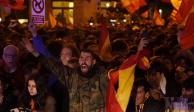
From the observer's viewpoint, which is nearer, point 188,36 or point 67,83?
point 67,83

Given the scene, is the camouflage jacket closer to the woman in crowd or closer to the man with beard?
the man with beard

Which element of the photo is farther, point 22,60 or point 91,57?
point 22,60

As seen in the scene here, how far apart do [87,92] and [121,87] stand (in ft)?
1.25

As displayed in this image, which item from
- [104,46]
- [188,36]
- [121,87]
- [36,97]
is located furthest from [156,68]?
[104,46]

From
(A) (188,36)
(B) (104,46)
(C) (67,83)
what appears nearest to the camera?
(C) (67,83)

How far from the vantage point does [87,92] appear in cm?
610

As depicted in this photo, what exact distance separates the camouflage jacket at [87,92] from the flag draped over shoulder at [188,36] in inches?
101

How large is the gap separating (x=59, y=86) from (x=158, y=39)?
202 inches

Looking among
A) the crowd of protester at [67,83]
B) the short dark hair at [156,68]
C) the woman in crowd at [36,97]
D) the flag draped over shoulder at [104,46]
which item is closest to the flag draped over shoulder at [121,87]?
the crowd of protester at [67,83]

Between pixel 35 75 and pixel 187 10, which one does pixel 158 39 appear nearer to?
pixel 187 10

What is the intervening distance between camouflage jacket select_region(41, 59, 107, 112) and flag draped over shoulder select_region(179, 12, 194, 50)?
2.57m

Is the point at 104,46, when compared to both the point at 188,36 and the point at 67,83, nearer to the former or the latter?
the point at 188,36

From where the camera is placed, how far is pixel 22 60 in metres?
7.50

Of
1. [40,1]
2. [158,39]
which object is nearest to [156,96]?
[158,39]
